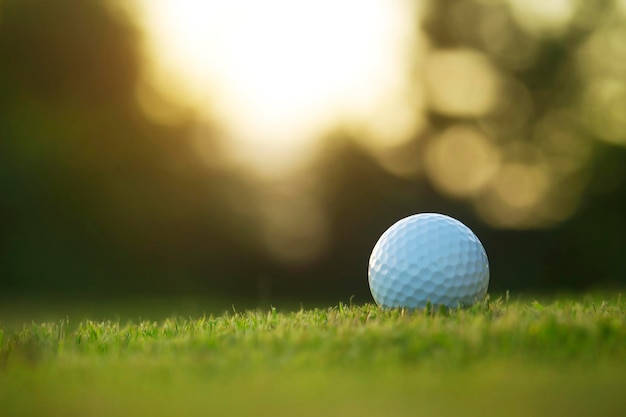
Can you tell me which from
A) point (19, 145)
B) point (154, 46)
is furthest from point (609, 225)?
point (19, 145)

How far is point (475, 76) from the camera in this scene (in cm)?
1155

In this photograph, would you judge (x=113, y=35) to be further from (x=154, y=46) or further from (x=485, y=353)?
(x=485, y=353)

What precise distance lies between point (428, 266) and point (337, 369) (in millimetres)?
1919

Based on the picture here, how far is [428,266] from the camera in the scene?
4133 millimetres

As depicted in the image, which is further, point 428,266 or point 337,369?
point 428,266

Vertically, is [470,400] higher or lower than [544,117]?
lower

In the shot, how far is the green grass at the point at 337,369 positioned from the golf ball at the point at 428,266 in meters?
0.54

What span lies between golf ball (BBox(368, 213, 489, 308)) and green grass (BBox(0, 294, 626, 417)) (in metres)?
0.54

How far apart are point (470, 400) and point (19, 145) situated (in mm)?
10597

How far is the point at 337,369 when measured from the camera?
7.72 ft

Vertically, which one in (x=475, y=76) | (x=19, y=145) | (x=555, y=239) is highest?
(x=475, y=76)

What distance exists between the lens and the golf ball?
4078mm

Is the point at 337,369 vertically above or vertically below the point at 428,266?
below

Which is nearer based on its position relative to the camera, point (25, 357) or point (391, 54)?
point (25, 357)
